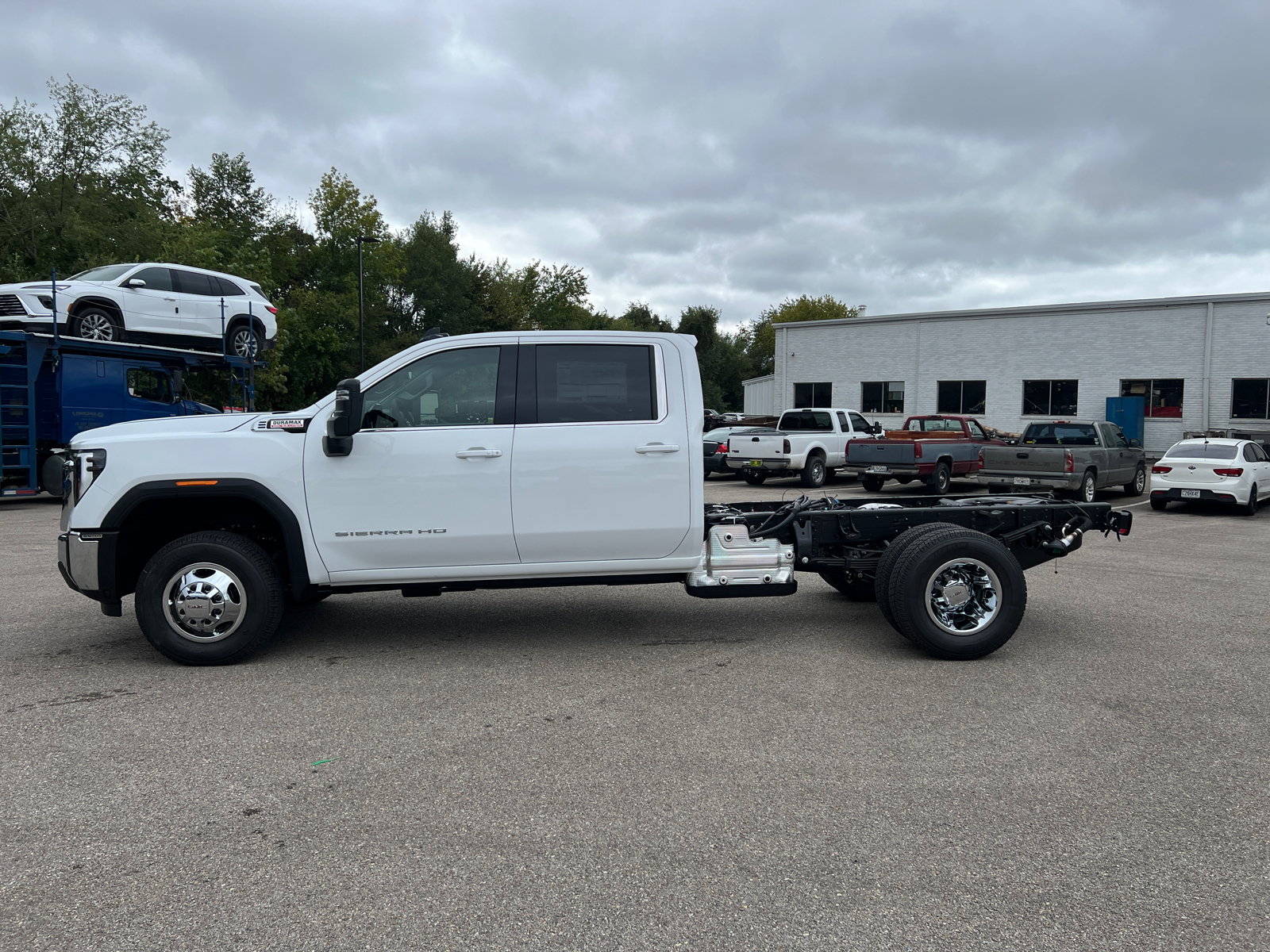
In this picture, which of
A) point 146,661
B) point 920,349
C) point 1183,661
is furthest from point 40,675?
point 920,349

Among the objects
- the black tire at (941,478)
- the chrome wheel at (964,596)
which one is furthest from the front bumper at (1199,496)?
the chrome wheel at (964,596)

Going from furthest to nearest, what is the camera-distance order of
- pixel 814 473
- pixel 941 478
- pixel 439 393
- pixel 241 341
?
pixel 814 473 < pixel 941 478 < pixel 241 341 < pixel 439 393

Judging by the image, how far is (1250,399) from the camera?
31.0 m

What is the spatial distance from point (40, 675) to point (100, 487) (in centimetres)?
120

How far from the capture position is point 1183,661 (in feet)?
19.3

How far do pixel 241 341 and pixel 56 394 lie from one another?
10.7 ft

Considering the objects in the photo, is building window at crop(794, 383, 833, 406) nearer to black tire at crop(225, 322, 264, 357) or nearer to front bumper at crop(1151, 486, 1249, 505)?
front bumper at crop(1151, 486, 1249, 505)

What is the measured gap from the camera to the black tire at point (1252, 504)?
615 inches

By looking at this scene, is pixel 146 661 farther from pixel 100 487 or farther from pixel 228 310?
pixel 228 310

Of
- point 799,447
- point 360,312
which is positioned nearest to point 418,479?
point 799,447

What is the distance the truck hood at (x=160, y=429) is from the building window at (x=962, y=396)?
34658 mm

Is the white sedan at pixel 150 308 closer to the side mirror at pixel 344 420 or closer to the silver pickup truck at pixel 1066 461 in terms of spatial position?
the side mirror at pixel 344 420

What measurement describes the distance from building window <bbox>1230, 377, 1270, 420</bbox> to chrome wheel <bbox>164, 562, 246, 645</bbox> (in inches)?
1356

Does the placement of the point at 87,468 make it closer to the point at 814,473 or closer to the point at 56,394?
the point at 56,394
